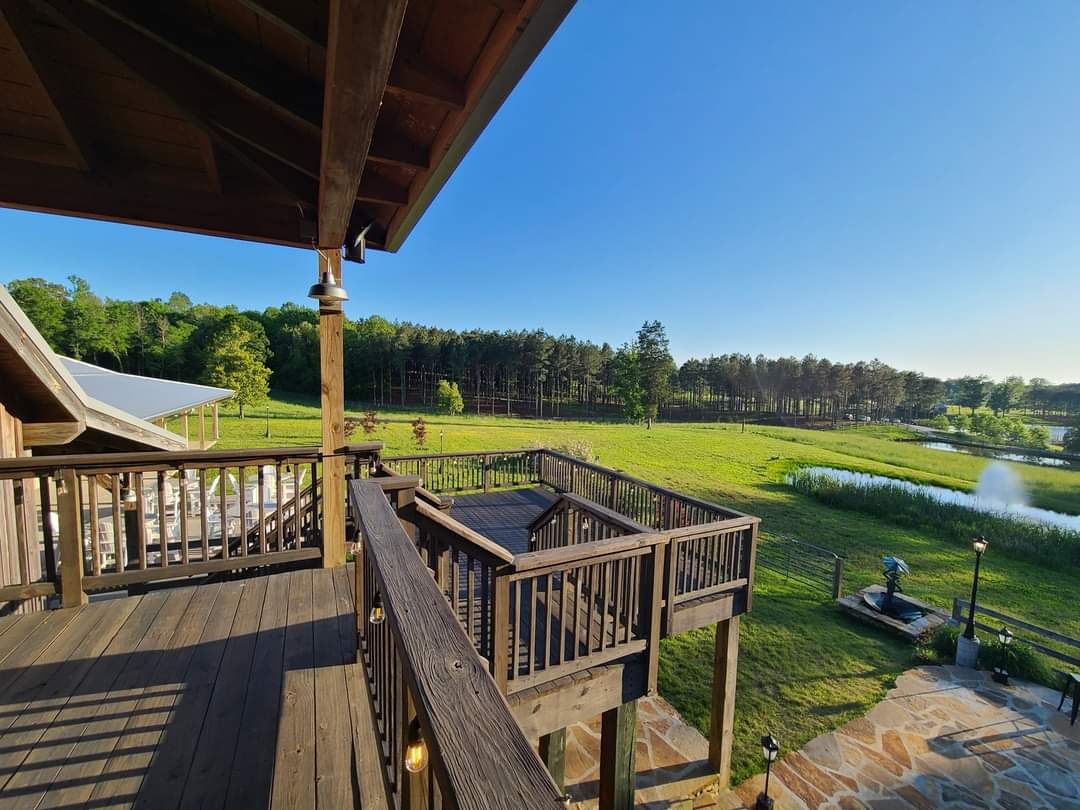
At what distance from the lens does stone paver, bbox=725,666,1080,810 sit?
4266mm

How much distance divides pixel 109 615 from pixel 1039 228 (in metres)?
31.5

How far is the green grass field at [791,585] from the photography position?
5.64 m

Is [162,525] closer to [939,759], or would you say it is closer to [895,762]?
[895,762]

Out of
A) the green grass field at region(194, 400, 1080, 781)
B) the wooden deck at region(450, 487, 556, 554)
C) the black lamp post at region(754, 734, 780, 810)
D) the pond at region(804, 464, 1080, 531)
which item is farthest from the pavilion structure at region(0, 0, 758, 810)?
the pond at region(804, 464, 1080, 531)

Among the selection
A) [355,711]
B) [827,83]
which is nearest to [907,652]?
[355,711]

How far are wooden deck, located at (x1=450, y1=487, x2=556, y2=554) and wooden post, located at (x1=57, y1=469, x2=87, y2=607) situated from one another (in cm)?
442

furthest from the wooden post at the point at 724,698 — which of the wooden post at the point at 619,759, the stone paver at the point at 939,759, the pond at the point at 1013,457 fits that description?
the pond at the point at 1013,457

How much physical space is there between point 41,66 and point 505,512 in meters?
7.05

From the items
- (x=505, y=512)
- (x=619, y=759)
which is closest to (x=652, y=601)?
(x=619, y=759)

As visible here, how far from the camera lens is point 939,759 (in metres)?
4.75

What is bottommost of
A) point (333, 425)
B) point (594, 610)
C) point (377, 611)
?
point (594, 610)

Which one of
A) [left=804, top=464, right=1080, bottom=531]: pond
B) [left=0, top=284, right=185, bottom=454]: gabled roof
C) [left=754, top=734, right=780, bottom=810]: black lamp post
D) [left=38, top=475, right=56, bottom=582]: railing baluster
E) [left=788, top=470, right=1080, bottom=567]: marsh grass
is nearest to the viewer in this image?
[left=38, top=475, right=56, bottom=582]: railing baluster

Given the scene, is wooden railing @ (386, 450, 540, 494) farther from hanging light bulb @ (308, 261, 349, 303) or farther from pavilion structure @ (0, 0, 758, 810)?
hanging light bulb @ (308, 261, 349, 303)

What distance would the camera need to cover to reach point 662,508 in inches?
208
